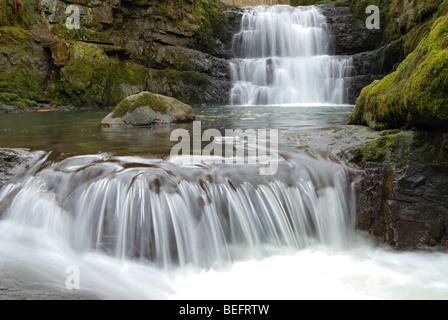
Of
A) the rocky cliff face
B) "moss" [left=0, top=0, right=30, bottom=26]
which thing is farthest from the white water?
"moss" [left=0, top=0, right=30, bottom=26]

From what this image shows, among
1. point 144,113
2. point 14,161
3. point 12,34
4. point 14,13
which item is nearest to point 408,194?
point 14,161

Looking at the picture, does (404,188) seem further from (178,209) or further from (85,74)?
(85,74)

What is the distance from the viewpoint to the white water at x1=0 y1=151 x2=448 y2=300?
2.81 metres

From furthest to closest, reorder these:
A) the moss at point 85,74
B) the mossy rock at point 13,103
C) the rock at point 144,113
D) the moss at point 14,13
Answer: the moss at point 85,74 < the moss at point 14,13 < the mossy rock at point 13,103 < the rock at point 144,113

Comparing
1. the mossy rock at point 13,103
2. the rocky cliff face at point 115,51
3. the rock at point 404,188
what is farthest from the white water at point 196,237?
the rocky cliff face at point 115,51

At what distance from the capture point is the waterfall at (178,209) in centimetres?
318

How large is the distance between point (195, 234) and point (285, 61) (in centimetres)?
1568

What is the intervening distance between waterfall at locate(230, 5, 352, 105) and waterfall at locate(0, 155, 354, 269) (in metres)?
12.8

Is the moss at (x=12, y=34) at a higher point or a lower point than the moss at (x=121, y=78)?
higher

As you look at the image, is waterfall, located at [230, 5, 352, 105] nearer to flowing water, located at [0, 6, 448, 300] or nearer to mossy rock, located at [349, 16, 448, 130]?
mossy rock, located at [349, 16, 448, 130]

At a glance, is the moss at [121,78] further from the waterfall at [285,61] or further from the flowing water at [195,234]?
the flowing water at [195,234]

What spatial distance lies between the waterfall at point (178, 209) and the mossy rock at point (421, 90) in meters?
1.04

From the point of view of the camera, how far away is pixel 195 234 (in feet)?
10.7

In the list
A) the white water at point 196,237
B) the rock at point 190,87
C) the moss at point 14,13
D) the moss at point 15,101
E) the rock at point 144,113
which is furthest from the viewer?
the rock at point 190,87
